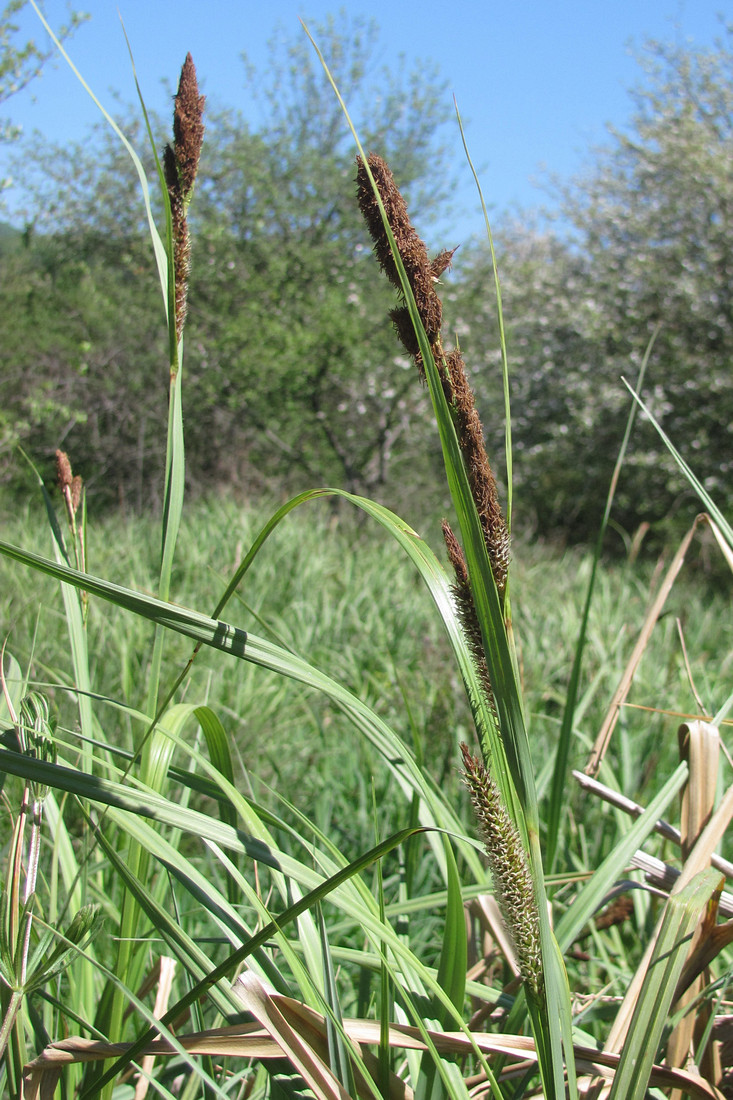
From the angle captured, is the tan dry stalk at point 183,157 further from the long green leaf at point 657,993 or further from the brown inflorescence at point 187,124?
the long green leaf at point 657,993

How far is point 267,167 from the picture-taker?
1309cm

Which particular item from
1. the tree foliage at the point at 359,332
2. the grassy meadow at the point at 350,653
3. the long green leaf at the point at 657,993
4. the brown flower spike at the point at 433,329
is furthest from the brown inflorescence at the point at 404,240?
the tree foliage at the point at 359,332

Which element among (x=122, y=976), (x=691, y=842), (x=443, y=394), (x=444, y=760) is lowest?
(x=444, y=760)

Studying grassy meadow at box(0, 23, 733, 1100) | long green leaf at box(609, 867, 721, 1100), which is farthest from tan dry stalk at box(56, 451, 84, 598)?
long green leaf at box(609, 867, 721, 1100)

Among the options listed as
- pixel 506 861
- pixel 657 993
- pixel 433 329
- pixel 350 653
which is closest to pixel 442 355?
pixel 433 329

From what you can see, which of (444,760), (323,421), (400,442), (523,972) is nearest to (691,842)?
(523,972)

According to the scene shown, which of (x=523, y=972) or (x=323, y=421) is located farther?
(x=323, y=421)

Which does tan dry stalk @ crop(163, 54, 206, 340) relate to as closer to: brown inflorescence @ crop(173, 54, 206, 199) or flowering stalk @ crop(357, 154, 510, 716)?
brown inflorescence @ crop(173, 54, 206, 199)

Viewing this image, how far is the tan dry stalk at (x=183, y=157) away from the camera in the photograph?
0.74 m

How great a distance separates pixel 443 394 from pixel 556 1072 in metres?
0.47

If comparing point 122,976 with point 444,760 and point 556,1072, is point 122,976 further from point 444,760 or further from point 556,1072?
point 444,760

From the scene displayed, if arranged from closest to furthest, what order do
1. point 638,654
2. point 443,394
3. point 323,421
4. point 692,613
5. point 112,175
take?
point 443,394, point 638,654, point 692,613, point 323,421, point 112,175

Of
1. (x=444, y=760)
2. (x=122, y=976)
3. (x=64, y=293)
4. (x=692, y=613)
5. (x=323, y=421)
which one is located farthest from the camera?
(x=64, y=293)

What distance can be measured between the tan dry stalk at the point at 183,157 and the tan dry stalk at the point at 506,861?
503 mm
